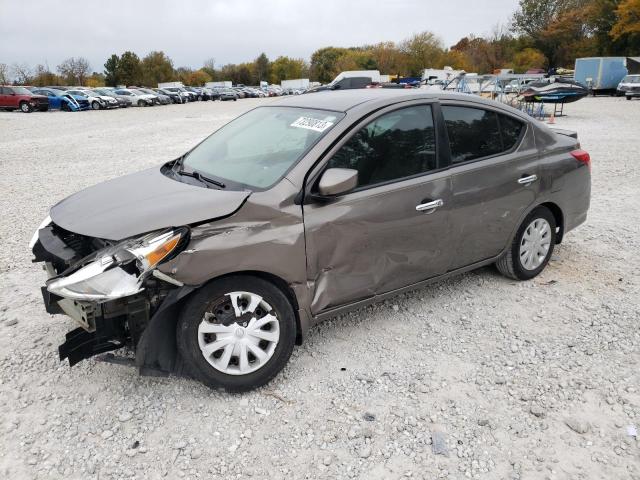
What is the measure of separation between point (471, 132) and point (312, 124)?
130 centimetres

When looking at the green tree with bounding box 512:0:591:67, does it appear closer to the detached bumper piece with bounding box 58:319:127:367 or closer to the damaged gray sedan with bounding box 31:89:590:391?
the damaged gray sedan with bounding box 31:89:590:391

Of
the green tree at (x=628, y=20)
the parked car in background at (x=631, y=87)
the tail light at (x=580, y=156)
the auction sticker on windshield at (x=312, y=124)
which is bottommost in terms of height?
the parked car in background at (x=631, y=87)

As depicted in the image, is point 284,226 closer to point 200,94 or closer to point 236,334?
point 236,334

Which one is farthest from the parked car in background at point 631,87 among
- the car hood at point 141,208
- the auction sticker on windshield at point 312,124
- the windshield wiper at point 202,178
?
the car hood at point 141,208

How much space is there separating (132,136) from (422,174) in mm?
16098

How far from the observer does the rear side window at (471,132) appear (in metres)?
3.84

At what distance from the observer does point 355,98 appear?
3699mm

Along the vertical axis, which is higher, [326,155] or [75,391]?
[326,155]

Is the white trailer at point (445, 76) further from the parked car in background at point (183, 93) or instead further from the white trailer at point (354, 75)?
the parked car in background at point (183, 93)

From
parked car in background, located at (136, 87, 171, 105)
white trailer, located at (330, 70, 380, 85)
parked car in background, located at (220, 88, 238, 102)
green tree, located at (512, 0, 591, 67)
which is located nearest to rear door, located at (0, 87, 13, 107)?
parked car in background, located at (136, 87, 171, 105)

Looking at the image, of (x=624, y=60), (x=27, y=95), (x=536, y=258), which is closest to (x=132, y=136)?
(x=536, y=258)

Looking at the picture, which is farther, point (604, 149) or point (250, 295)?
point (604, 149)

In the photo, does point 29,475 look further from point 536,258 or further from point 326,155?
point 536,258

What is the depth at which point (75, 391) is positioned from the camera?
3.15 meters
